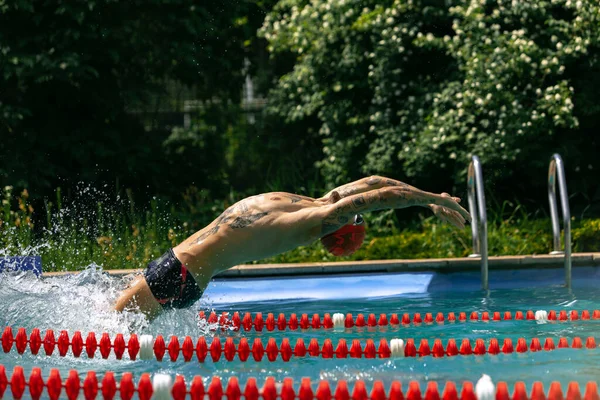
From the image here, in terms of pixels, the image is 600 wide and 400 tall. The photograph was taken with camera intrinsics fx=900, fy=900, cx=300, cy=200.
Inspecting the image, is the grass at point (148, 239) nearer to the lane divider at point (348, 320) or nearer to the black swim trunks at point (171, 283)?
the lane divider at point (348, 320)

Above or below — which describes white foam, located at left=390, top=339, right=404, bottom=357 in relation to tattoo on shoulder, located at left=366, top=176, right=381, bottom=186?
below

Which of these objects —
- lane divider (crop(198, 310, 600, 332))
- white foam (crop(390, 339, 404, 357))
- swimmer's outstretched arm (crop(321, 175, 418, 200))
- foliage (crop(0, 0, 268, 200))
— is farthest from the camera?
foliage (crop(0, 0, 268, 200))

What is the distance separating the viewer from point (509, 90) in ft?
33.3

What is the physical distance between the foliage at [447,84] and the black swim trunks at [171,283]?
5.44 m

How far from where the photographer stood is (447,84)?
10.8 m

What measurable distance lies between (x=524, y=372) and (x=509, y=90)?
Answer: 610 cm

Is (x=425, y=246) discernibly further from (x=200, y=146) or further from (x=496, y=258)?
(x=200, y=146)

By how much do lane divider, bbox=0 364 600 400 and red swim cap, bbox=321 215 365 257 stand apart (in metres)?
1.37

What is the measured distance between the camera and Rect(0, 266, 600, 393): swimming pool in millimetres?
4652

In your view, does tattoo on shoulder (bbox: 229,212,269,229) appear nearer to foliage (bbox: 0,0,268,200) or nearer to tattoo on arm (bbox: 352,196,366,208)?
tattoo on arm (bbox: 352,196,366,208)

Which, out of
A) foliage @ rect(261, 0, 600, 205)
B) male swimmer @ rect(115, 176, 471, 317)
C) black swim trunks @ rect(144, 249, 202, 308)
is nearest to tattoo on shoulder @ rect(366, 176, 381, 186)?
male swimmer @ rect(115, 176, 471, 317)

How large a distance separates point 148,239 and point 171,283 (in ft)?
13.7

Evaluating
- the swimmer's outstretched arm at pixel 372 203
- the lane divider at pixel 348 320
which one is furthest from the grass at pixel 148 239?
the swimmer's outstretched arm at pixel 372 203

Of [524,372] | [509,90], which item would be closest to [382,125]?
[509,90]
